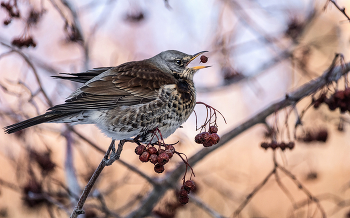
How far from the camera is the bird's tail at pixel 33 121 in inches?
72.8

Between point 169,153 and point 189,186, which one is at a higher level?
point 169,153

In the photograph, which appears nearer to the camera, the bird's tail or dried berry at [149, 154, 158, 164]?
dried berry at [149, 154, 158, 164]

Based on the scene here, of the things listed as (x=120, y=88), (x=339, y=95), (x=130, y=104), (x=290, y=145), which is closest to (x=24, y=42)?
(x=120, y=88)

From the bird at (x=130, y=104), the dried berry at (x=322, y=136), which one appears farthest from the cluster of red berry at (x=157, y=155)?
the dried berry at (x=322, y=136)

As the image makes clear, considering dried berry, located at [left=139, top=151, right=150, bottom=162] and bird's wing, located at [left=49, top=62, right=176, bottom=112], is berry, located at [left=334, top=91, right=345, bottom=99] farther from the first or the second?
dried berry, located at [left=139, top=151, right=150, bottom=162]

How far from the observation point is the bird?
2168mm

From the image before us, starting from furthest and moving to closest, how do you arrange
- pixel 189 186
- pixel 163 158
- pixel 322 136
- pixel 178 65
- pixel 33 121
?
pixel 322 136, pixel 178 65, pixel 33 121, pixel 189 186, pixel 163 158

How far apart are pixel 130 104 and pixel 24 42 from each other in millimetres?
1218

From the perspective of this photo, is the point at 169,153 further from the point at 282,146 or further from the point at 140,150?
the point at 282,146

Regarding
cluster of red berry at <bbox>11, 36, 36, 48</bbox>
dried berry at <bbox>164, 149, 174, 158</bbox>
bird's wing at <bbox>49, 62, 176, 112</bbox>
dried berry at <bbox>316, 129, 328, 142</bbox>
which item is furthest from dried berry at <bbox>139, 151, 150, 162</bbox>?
dried berry at <bbox>316, 129, 328, 142</bbox>

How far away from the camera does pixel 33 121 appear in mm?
1918

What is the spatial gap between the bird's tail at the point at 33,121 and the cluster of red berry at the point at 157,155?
65cm

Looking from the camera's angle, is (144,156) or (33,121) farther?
(33,121)

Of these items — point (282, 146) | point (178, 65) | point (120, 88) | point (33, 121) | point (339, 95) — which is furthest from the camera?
point (178, 65)
